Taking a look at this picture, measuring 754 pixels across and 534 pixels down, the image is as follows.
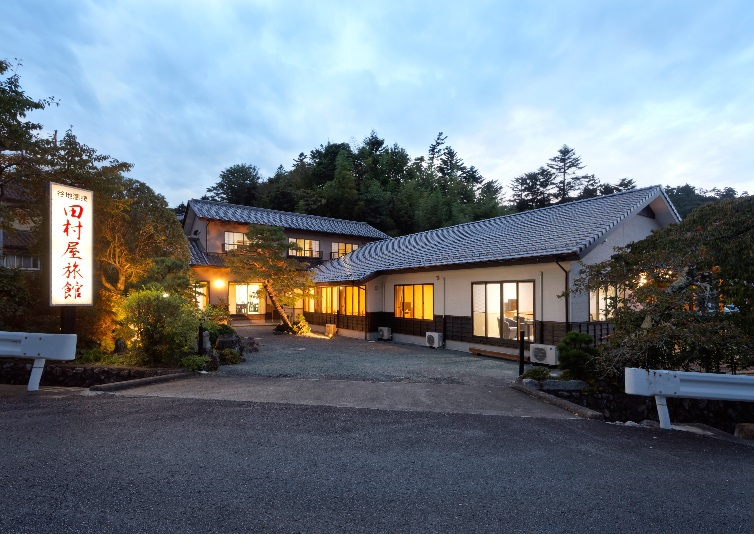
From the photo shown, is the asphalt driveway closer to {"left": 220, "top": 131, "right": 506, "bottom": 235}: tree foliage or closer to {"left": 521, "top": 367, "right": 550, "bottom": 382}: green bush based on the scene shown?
{"left": 521, "top": 367, "right": 550, "bottom": 382}: green bush

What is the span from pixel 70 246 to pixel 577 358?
870 cm

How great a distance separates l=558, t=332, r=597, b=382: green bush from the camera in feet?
24.0

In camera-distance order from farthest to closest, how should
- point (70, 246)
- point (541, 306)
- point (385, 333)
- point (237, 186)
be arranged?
point (237, 186) < point (385, 333) < point (541, 306) < point (70, 246)

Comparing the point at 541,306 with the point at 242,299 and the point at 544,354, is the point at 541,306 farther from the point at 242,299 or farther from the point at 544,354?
the point at 242,299

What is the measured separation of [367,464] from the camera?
3.69m

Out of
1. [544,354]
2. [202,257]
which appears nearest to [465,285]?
[544,354]

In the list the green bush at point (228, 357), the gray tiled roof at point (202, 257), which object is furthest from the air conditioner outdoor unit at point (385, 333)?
the gray tiled roof at point (202, 257)

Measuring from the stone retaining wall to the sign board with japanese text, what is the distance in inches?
64.3

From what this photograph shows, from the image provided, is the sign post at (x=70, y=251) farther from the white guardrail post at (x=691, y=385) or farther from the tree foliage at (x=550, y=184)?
the tree foliage at (x=550, y=184)

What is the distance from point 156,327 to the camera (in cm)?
855

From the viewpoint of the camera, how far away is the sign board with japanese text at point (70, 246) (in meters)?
6.79

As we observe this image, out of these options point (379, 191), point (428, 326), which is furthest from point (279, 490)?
point (379, 191)

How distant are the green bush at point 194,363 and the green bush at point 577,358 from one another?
271 inches

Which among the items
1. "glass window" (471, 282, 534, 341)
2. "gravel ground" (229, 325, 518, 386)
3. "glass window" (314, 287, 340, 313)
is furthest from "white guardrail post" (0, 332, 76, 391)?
"glass window" (314, 287, 340, 313)
